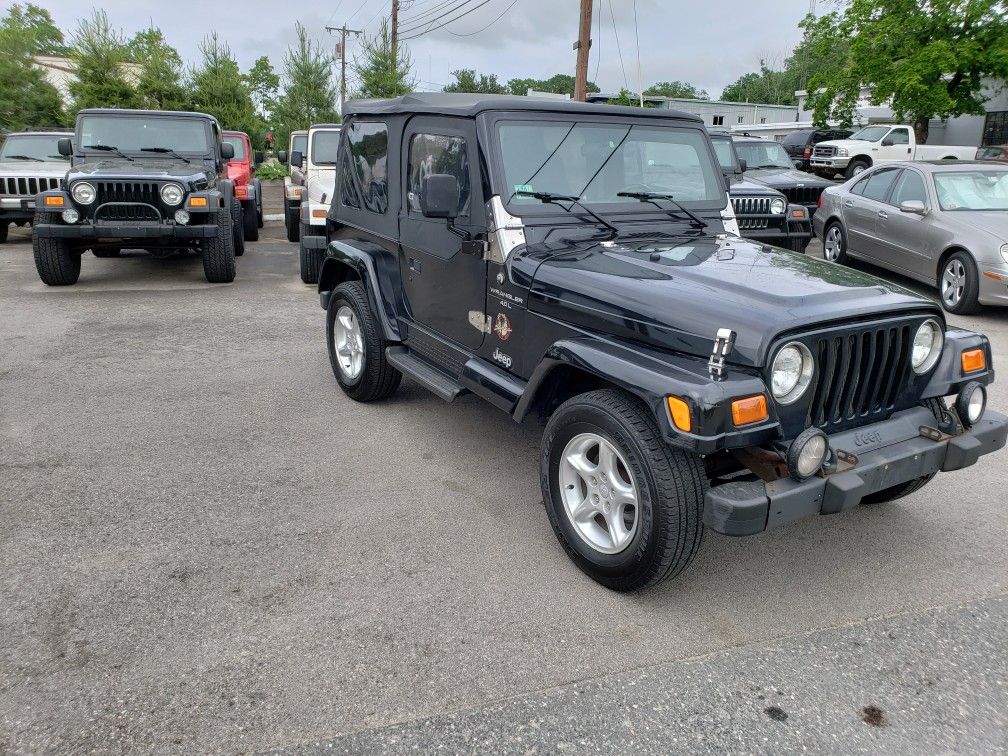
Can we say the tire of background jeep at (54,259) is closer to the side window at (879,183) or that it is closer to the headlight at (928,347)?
the headlight at (928,347)

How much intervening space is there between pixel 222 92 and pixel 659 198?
25.3 meters

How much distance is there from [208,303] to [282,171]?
2767 cm

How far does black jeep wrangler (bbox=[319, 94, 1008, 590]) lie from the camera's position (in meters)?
2.86

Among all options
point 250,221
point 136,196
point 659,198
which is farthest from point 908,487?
point 250,221

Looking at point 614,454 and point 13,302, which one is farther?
point 13,302

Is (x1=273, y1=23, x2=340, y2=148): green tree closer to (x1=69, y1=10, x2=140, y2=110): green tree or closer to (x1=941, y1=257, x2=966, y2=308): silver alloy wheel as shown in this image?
(x1=69, y1=10, x2=140, y2=110): green tree

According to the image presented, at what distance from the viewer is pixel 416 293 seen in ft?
15.6

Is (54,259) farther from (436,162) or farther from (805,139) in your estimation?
(805,139)

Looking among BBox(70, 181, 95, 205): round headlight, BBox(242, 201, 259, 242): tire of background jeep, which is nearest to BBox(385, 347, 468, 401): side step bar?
BBox(70, 181, 95, 205): round headlight

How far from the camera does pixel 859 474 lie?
2.95 metres

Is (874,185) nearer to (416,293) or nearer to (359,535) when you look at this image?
(416,293)

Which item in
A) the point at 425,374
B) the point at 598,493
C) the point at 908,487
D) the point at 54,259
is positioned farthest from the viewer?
→ the point at 54,259

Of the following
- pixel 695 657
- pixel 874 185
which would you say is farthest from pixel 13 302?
pixel 874 185

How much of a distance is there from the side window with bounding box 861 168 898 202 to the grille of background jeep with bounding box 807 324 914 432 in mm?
7275
